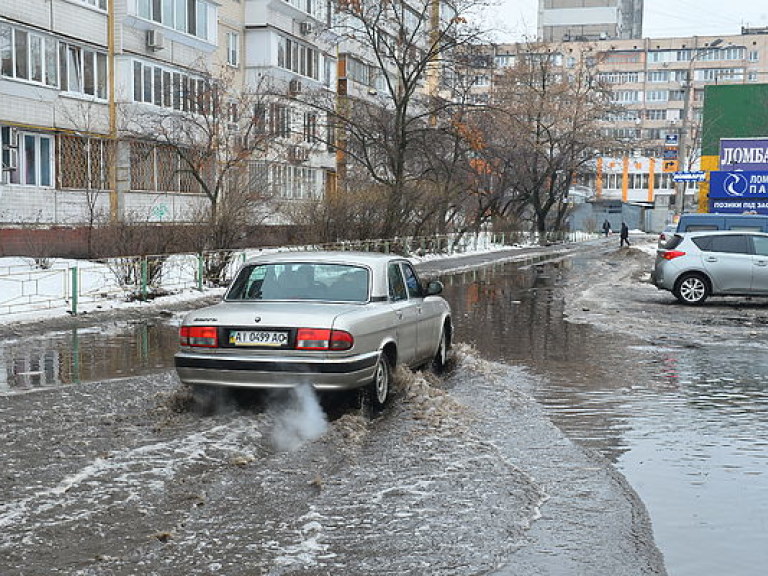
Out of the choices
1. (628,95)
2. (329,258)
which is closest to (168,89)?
(329,258)

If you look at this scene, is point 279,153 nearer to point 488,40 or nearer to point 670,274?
point 488,40

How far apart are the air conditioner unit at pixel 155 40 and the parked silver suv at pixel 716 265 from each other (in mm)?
20964

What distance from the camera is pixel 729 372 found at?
11.4m

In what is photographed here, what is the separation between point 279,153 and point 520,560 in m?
38.0

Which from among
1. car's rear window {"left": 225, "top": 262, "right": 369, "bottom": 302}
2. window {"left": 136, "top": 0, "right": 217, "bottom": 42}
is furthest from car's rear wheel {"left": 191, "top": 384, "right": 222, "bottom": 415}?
window {"left": 136, "top": 0, "right": 217, "bottom": 42}

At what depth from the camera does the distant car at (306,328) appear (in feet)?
25.4

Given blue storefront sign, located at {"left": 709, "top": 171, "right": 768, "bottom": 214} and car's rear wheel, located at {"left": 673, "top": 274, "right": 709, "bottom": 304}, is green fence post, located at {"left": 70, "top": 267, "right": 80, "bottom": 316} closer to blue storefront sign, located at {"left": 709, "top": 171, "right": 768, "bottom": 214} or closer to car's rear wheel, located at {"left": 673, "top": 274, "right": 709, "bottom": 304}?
car's rear wheel, located at {"left": 673, "top": 274, "right": 709, "bottom": 304}

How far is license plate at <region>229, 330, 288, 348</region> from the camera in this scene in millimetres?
7785

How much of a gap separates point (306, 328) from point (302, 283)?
3.43ft

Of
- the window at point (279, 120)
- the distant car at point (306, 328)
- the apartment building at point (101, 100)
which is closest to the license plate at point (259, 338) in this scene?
the distant car at point (306, 328)

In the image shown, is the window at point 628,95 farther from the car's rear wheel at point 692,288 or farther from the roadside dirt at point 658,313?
the car's rear wheel at point 692,288

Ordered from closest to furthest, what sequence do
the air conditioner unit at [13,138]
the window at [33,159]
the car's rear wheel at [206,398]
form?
the car's rear wheel at [206,398], the air conditioner unit at [13,138], the window at [33,159]

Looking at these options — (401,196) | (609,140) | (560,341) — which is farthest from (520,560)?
(609,140)

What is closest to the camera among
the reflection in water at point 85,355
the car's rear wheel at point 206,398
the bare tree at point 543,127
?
the car's rear wheel at point 206,398
